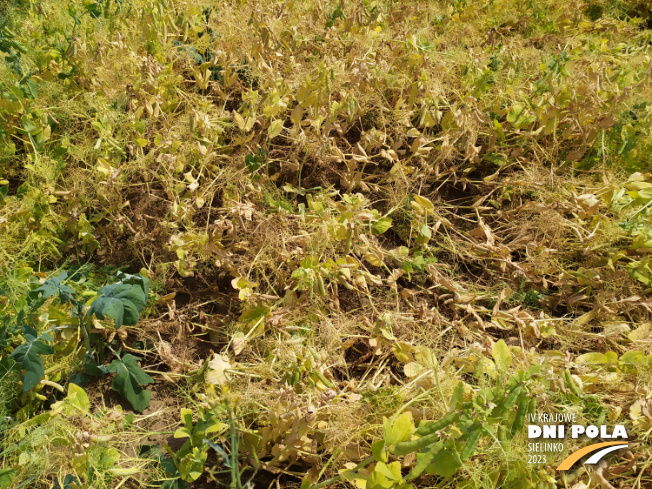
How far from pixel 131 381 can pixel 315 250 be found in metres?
0.79

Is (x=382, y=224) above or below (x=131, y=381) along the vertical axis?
above

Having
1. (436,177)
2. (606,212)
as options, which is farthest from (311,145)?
(606,212)

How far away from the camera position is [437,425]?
4.17ft

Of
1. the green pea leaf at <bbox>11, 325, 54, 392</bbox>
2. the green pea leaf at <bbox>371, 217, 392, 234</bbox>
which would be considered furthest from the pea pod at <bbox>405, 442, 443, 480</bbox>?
the green pea leaf at <bbox>11, 325, 54, 392</bbox>

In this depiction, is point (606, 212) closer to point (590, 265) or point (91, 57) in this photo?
point (590, 265)

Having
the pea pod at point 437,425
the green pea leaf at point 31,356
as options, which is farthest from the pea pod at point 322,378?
the green pea leaf at point 31,356

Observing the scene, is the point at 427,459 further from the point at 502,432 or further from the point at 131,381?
the point at 131,381

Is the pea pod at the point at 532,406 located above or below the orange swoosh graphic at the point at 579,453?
above

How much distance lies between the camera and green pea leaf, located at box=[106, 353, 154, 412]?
1624 millimetres

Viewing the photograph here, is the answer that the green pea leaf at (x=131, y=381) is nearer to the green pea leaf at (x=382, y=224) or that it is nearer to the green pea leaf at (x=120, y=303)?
the green pea leaf at (x=120, y=303)

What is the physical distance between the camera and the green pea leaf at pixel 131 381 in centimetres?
162

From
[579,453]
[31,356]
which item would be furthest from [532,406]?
[31,356]

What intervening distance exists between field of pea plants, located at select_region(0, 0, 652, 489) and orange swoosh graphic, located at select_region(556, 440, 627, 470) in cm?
2

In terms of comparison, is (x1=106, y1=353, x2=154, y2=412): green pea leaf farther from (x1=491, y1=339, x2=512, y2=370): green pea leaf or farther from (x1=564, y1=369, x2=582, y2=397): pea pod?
(x1=564, y1=369, x2=582, y2=397): pea pod
